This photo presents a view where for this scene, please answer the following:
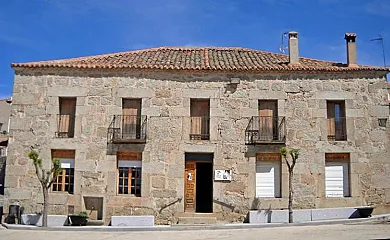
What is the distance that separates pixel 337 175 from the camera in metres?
15.2

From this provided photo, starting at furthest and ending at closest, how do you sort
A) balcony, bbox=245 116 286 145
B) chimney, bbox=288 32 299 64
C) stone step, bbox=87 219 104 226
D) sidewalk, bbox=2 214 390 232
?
chimney, bbox=288 32 299 64 → balcony, bbox=245 116 286 145 → stone step, bbox=87 219 104 226 → sidewalk, bbox=2 214 390 232

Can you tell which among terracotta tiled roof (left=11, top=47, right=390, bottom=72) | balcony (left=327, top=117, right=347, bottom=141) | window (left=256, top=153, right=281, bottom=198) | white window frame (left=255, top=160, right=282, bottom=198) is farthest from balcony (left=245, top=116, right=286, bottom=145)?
terracotta tiled roof (left=11, top=47, right=390, bottom=72)

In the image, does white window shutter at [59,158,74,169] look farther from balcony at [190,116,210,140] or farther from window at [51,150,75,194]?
balcony at [190,116,210,140]

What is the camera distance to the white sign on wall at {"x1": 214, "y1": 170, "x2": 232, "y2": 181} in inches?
588

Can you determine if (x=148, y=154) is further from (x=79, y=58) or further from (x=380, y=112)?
(x=380, y=112)

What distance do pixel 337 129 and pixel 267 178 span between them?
3259 mm

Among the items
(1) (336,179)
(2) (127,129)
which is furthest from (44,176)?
(1) (336,179)

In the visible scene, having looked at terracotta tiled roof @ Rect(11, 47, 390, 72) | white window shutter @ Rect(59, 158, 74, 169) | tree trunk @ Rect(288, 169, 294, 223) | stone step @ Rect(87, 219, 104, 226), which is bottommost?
stone step @ Rect(87, 219, 104, 226)

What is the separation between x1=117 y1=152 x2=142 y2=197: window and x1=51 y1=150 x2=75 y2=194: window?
1.80 meters

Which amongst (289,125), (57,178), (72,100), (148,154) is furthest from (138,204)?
(289,125)

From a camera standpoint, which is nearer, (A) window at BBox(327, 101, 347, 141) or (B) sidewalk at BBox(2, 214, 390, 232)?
(B) sidewalk at BBox(2, 214, 390, 232)

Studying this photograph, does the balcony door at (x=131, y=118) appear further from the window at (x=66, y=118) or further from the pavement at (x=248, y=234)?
the pavement at (x=248, y=234)

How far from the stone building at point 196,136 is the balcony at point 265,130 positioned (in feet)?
0.13

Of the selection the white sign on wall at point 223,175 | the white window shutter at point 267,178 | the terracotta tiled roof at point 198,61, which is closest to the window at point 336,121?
the terracotta tiled roof at point 198,61
